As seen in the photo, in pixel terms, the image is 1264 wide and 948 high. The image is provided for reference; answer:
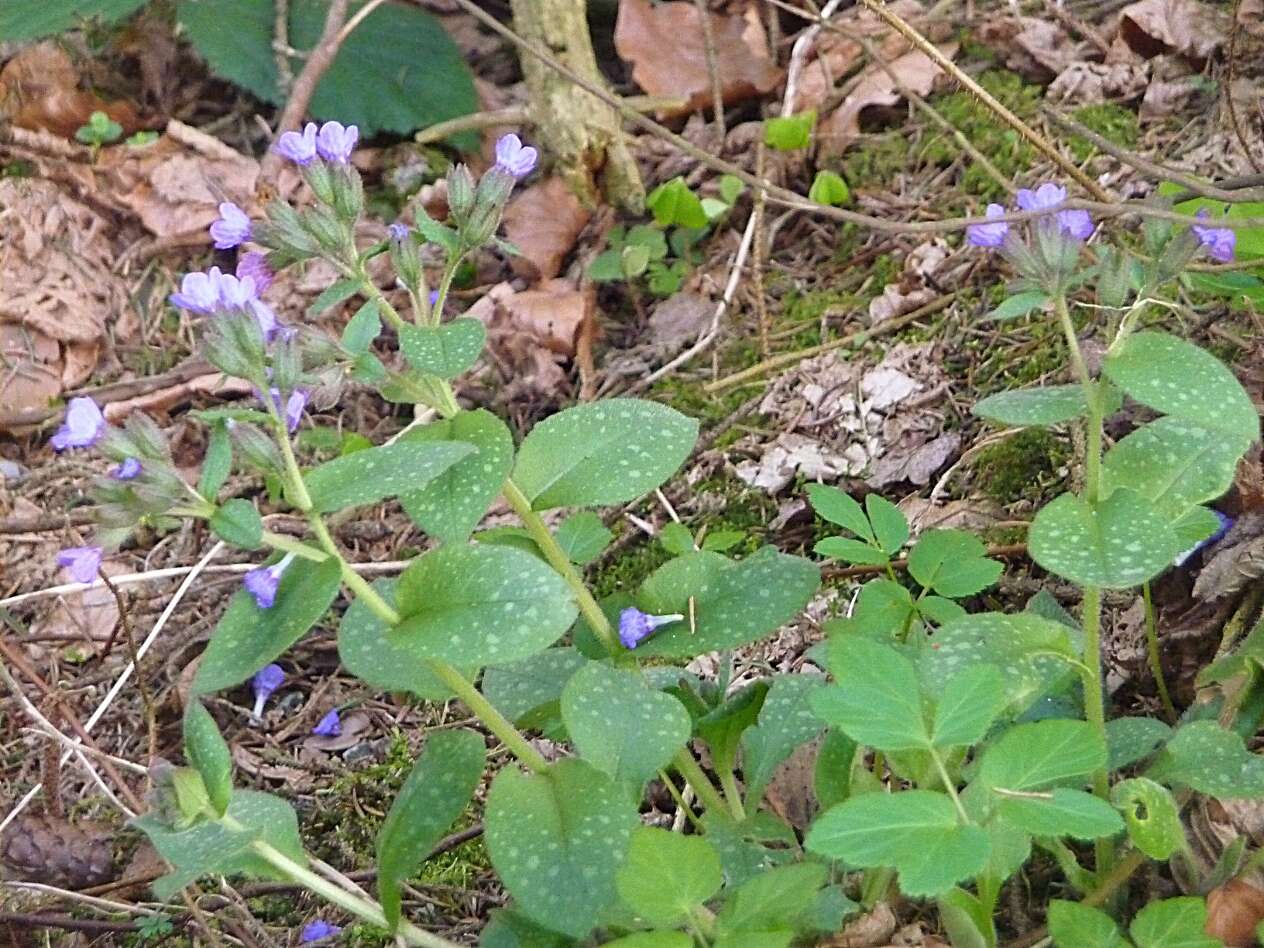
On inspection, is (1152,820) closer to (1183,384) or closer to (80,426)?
(1183,384)

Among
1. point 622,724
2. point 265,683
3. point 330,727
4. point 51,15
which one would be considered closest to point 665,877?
point 622,724

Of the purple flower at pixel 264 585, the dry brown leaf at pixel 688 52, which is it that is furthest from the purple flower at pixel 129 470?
the dry brown leaf at pixel 688 52

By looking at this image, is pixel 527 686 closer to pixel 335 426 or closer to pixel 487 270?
pixel 335 426

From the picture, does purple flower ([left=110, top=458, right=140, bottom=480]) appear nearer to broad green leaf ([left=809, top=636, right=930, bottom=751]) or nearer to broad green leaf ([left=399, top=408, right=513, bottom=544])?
broad green leaf ([left=399, top=408, right=513, bottom=544])

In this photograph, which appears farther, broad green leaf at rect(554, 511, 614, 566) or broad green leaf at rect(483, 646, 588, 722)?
broad green leaf at rect(554, 511, 614, 566)

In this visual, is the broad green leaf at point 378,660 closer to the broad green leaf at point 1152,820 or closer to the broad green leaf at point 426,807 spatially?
the broad green leaf at point 426,807

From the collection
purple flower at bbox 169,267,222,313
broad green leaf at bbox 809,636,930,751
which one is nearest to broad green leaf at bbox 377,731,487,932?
broad green leaf at bbox 809,636,930,751
